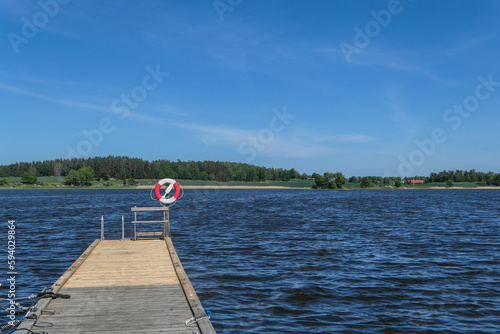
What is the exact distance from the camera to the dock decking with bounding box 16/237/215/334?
6742mm

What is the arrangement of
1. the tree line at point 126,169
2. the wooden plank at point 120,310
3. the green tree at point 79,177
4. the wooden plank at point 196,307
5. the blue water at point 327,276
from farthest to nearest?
the tree line at point 126,169 < the green tree at point 79,177 < the blue water at point 327,276 < the wooden plank at point 120,310 < the wooden plank at point 196,307

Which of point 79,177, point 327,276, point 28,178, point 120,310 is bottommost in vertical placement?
point 327,276

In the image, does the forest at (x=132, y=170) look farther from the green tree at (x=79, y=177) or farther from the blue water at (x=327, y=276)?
the blue water at (x=327, y=276)

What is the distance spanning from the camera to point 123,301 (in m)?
8.16

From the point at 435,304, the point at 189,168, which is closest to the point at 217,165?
the point at 189,168

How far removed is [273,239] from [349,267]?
7856 millimetres

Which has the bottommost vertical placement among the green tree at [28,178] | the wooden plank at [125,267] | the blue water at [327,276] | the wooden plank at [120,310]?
the blue water at [327,276]

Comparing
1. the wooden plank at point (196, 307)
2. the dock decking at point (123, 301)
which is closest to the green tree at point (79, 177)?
the dock decking at point (123, 301)

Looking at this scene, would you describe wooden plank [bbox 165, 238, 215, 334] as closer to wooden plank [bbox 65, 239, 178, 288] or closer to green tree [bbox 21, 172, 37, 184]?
wooden plank [bbox 65, 239, 178, 288]

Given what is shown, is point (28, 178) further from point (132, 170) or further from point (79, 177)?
point (132, 170)

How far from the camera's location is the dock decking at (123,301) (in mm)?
6742

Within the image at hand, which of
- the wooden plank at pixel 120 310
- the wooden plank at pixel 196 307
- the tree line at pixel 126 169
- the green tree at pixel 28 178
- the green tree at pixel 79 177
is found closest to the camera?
the wooden plank at pixel 196 307

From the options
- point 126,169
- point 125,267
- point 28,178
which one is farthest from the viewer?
point 126,169

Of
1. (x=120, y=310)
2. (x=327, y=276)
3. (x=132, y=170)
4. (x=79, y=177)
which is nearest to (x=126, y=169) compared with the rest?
(x=132, y=170)
